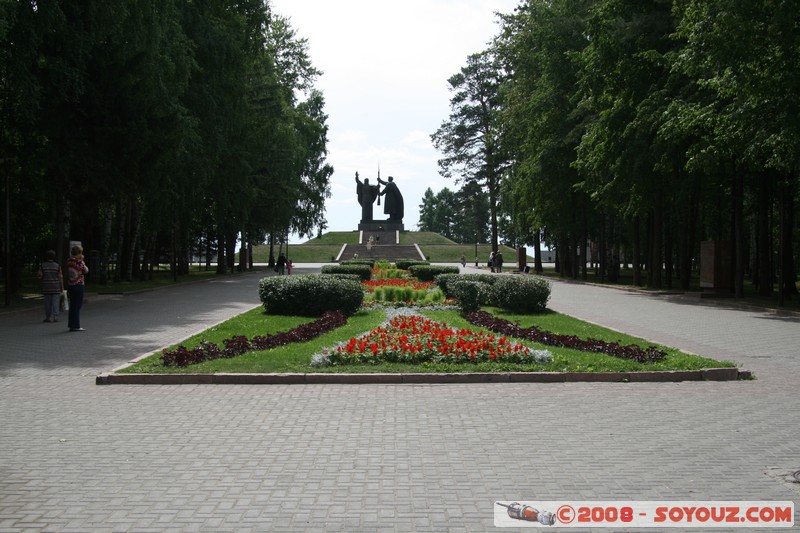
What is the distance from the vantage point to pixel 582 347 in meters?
12.8

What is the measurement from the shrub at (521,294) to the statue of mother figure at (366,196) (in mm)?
73008

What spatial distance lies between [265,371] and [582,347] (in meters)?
5.42

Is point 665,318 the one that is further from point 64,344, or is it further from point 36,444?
point 36,444

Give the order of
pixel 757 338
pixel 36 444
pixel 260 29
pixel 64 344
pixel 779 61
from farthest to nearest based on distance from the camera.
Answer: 1. pixel 260 29
2. pixel 779 61
3. pixel 757 338
4. pixel 64 344
5. pixel 36 444

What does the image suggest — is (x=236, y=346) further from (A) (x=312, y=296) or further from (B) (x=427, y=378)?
(A) (x=312, y=296)

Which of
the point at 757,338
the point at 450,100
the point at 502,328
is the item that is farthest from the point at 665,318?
the point at 450,100

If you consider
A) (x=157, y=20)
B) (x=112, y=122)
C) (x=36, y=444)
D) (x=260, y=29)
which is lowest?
(x=36, y=444)

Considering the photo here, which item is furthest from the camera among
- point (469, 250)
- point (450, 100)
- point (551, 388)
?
point (469, 250)

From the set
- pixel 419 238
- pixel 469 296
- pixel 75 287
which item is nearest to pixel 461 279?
pixel 469 296

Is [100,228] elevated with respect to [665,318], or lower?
elevated

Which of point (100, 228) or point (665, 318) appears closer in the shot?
point (665, 318)

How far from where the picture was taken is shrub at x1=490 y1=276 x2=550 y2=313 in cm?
2090

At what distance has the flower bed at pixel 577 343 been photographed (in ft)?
37.7

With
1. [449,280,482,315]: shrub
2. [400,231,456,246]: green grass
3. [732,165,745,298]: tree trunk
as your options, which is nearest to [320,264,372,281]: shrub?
[449,280,482,315]: shrub
